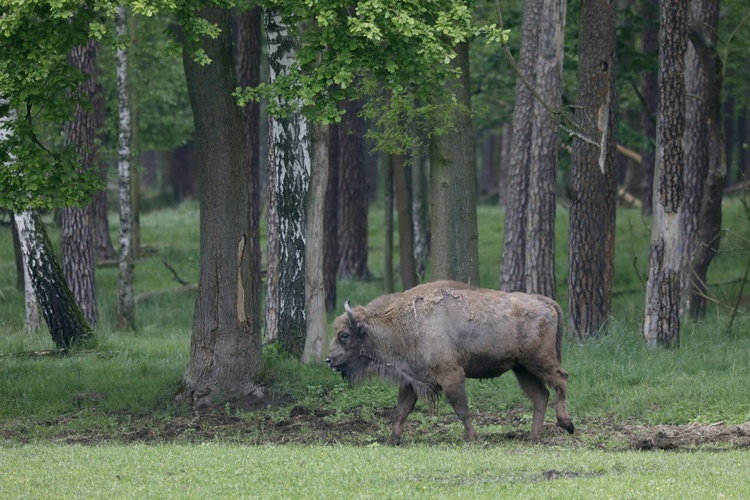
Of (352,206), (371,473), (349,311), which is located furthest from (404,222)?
(371,473)

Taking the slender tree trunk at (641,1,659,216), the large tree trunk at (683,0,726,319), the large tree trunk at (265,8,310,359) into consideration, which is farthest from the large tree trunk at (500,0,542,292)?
the slender tree trunk at (641,1,659,216)

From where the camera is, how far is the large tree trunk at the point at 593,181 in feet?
61.1

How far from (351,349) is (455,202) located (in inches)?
182

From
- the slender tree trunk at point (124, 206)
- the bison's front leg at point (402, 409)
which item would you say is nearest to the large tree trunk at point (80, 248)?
the slender tree trunk at point (124, 206)

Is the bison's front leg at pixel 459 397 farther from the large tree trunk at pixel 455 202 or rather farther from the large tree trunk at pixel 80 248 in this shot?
the large tree trunk at pixel 80 248

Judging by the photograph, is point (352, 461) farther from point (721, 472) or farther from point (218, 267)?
point (218, 267)

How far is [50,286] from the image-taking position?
18.2 meters

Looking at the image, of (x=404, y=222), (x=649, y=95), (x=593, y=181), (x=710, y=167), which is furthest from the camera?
(x=649, y=95)

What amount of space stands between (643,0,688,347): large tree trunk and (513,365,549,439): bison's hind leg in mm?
5363

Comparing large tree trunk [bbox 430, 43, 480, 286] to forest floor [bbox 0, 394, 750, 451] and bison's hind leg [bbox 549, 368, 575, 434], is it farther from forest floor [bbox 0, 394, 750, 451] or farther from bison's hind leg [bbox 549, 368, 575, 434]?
bison's hind leg [bbox 549, 368, 575, 434]

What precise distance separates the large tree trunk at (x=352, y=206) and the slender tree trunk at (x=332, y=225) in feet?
2.51

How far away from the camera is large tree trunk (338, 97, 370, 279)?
29031mm

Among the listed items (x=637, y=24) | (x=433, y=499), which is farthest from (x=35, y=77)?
(x=637, y=24)

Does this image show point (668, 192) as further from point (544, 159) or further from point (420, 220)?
point (420, 220)
